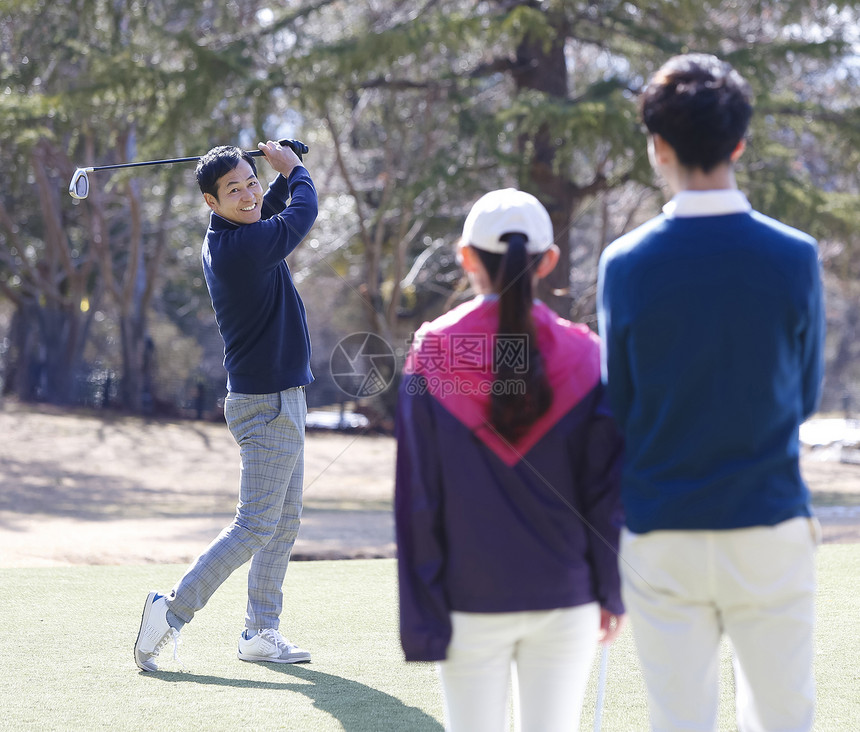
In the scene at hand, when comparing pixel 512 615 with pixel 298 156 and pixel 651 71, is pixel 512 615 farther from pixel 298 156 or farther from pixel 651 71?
pixel 651 71

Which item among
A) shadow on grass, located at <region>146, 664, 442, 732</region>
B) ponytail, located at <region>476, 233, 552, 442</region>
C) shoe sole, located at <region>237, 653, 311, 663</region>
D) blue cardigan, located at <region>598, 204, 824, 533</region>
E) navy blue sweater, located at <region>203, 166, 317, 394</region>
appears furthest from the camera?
shoe sole, located at <region>237, 653, 311, 663</region>

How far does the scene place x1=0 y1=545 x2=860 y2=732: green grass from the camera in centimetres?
337

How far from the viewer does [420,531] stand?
2.07 m

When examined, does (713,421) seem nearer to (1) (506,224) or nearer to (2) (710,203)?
(2) (710,203)

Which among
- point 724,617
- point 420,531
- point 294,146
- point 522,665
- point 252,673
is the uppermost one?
point 294,146

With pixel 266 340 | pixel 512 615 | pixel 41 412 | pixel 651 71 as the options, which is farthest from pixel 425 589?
pixel 41 412

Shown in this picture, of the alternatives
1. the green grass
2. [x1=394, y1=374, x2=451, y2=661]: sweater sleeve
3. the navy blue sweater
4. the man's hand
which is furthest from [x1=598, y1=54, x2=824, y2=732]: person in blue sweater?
the man's hand

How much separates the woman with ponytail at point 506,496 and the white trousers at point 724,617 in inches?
5.5

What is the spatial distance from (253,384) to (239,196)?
27.9 inches

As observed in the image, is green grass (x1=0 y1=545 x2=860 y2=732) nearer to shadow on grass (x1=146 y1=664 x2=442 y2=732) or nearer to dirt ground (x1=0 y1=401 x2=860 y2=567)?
shadow on grass (x1=146 y1=664 x2=442 y2=732)

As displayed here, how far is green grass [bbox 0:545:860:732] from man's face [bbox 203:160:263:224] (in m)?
1.73

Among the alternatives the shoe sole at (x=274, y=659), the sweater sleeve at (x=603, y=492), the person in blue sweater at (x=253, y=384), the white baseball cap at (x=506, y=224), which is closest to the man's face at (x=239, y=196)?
the person in blue sweater at (x=253, y=384)

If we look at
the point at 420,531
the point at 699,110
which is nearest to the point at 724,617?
the point at 420,531

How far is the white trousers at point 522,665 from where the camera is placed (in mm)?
2070
